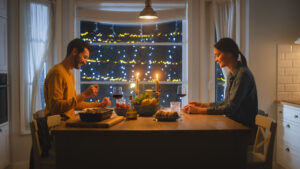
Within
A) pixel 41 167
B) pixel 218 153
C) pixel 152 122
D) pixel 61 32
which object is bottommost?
pixel 41 167

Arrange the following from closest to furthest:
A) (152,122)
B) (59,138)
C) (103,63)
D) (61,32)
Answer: (59,138) < (152,122) < (61,32) < (103,63)

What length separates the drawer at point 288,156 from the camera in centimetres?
339

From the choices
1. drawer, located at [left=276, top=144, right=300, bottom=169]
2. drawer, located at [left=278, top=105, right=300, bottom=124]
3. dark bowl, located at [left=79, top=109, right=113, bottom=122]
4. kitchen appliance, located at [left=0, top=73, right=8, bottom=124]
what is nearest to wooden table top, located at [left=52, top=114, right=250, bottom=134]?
dark bowl, located at [left=79, top=109, right=113, bottom=122]

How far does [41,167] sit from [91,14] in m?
2.69

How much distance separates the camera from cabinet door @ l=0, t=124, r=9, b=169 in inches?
140

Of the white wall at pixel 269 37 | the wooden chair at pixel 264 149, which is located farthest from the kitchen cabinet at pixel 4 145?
the white wall at pixel 269 37

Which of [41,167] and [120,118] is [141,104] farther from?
[41,167]

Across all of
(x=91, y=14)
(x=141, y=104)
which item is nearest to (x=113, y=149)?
(x=141, y=104)

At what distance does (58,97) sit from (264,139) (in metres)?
Result: 1.76

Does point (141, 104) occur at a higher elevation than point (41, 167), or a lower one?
higher

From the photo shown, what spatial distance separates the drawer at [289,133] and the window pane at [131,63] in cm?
161

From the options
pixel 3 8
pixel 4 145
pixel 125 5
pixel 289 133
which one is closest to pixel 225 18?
pixel 125 5

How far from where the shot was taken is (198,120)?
7.39ft

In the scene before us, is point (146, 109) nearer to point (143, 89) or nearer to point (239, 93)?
point (239, 93)
